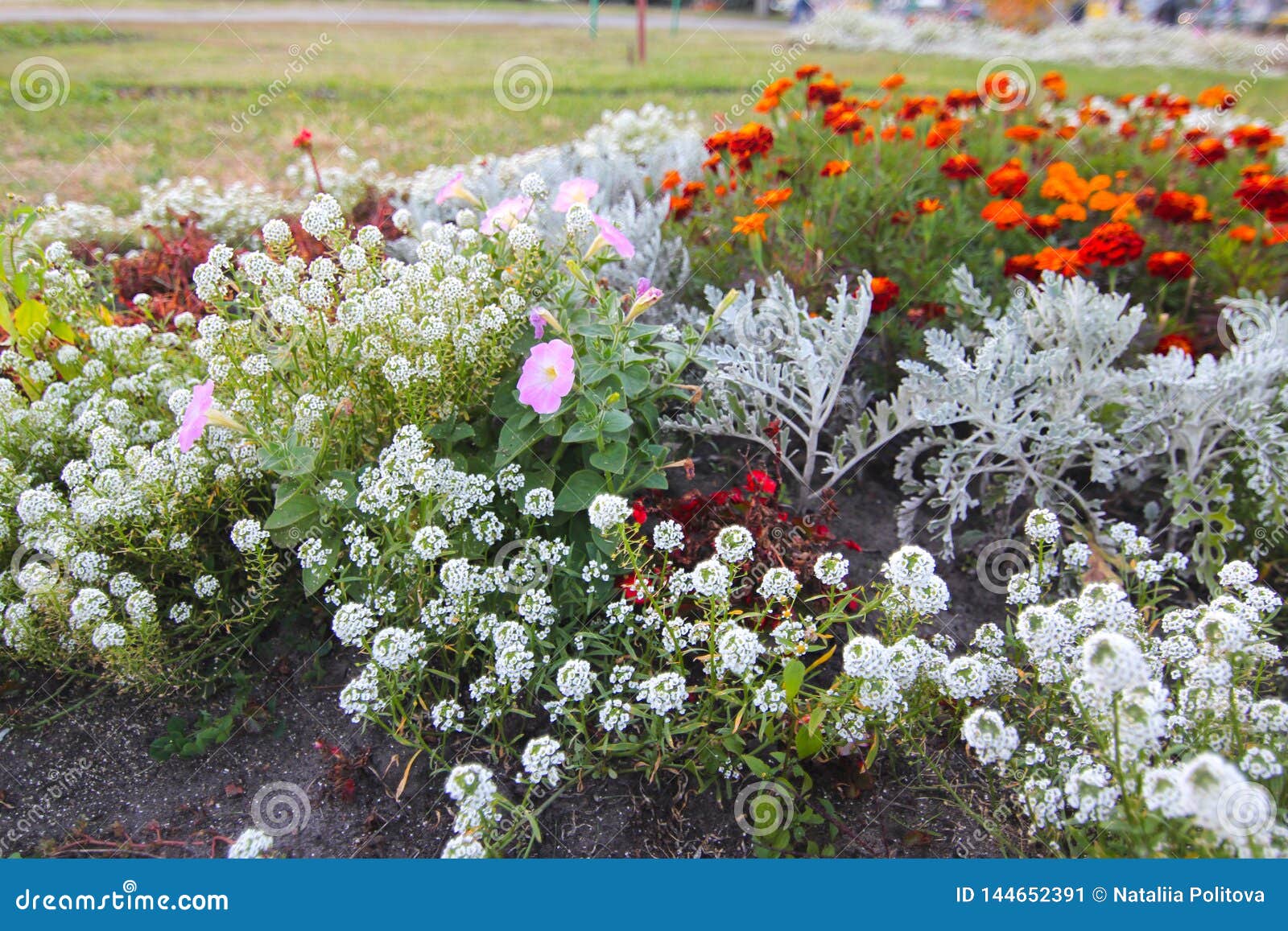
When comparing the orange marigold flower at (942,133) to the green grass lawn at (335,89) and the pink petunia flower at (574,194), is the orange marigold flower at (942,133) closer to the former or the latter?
the pink petunia flower at (574,194)

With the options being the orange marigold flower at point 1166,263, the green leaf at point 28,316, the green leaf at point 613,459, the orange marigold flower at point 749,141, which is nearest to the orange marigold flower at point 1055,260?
the orange marigold flower at point 1166,263

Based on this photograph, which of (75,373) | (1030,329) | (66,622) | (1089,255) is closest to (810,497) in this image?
(1030,329)

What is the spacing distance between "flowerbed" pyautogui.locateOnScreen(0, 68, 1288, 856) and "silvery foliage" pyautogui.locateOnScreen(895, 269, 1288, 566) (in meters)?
0.02

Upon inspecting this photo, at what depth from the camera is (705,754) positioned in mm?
1909

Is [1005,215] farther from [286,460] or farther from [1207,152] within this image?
[286,460]

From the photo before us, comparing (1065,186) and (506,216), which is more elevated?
(506,216)

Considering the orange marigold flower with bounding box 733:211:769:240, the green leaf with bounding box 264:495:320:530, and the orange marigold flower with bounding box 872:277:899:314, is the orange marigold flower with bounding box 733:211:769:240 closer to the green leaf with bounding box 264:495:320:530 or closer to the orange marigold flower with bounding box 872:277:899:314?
the orange marigold flower with bounding box 872:277:899:314

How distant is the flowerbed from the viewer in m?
1.75

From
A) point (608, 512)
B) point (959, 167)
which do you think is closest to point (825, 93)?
point (959, 167)

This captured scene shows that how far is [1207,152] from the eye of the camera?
149 inches

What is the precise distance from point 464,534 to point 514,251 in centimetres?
77

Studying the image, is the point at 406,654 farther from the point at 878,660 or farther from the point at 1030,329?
the point at 1030,329

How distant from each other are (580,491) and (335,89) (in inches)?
296

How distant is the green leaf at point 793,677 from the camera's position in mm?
1759
